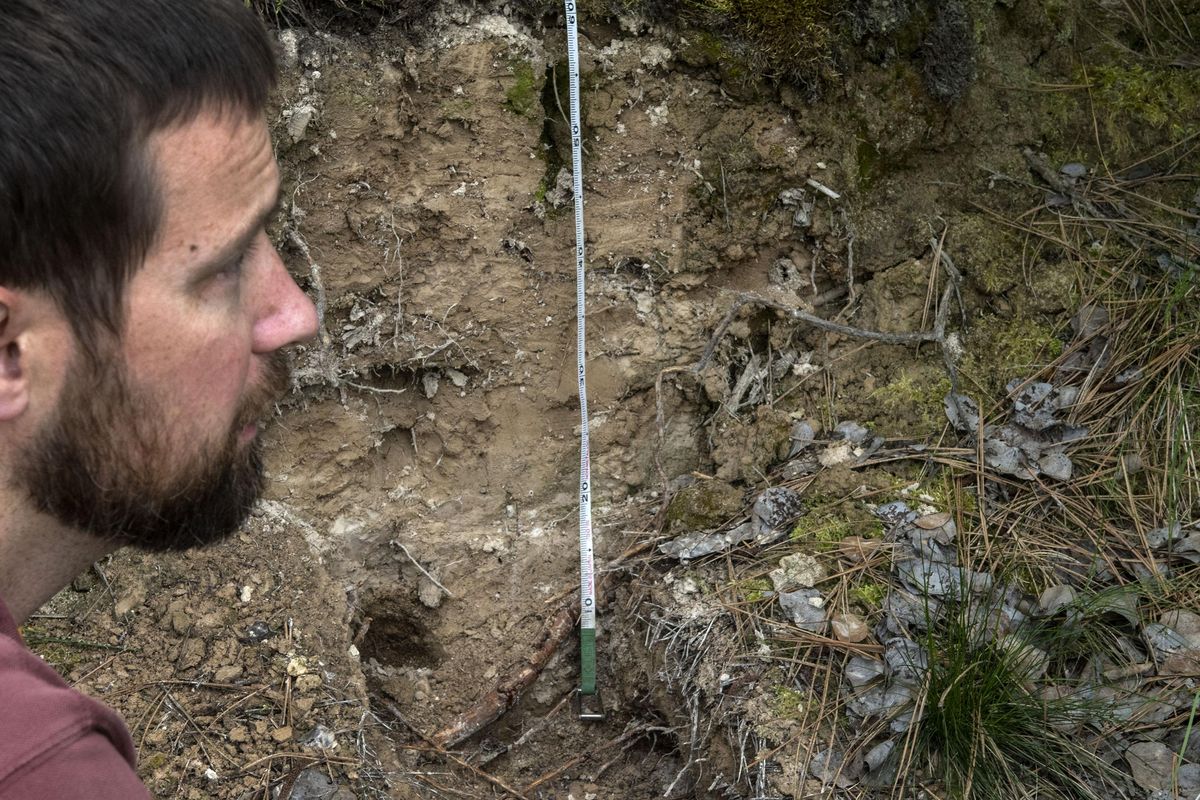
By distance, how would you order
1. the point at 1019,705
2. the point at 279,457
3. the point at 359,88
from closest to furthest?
1. the point at 1019,705
2. the point at 359,88
3. the point at 279,457

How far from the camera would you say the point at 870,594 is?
282 cm

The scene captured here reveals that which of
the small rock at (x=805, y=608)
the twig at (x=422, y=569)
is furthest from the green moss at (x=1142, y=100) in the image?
the twig at (x=422, y=569)

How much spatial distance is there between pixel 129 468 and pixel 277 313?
1.13 feet

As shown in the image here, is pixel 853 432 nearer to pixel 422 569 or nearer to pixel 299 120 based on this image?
pixel 422 569

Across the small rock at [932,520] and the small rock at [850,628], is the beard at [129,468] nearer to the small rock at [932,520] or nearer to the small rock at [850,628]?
the small rock at [850,628]

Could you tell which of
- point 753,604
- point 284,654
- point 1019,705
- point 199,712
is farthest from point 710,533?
point 199,712

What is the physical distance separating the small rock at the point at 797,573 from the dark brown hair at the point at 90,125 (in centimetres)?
203

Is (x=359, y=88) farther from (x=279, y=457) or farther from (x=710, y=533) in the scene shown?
(x=710, y=533)

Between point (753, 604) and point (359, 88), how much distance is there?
195 cm

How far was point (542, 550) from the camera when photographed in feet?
11.6

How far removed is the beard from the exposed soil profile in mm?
1248

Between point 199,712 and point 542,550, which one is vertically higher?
point 199,712

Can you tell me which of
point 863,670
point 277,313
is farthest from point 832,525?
point 277,313

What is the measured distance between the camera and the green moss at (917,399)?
3207 millimetres
